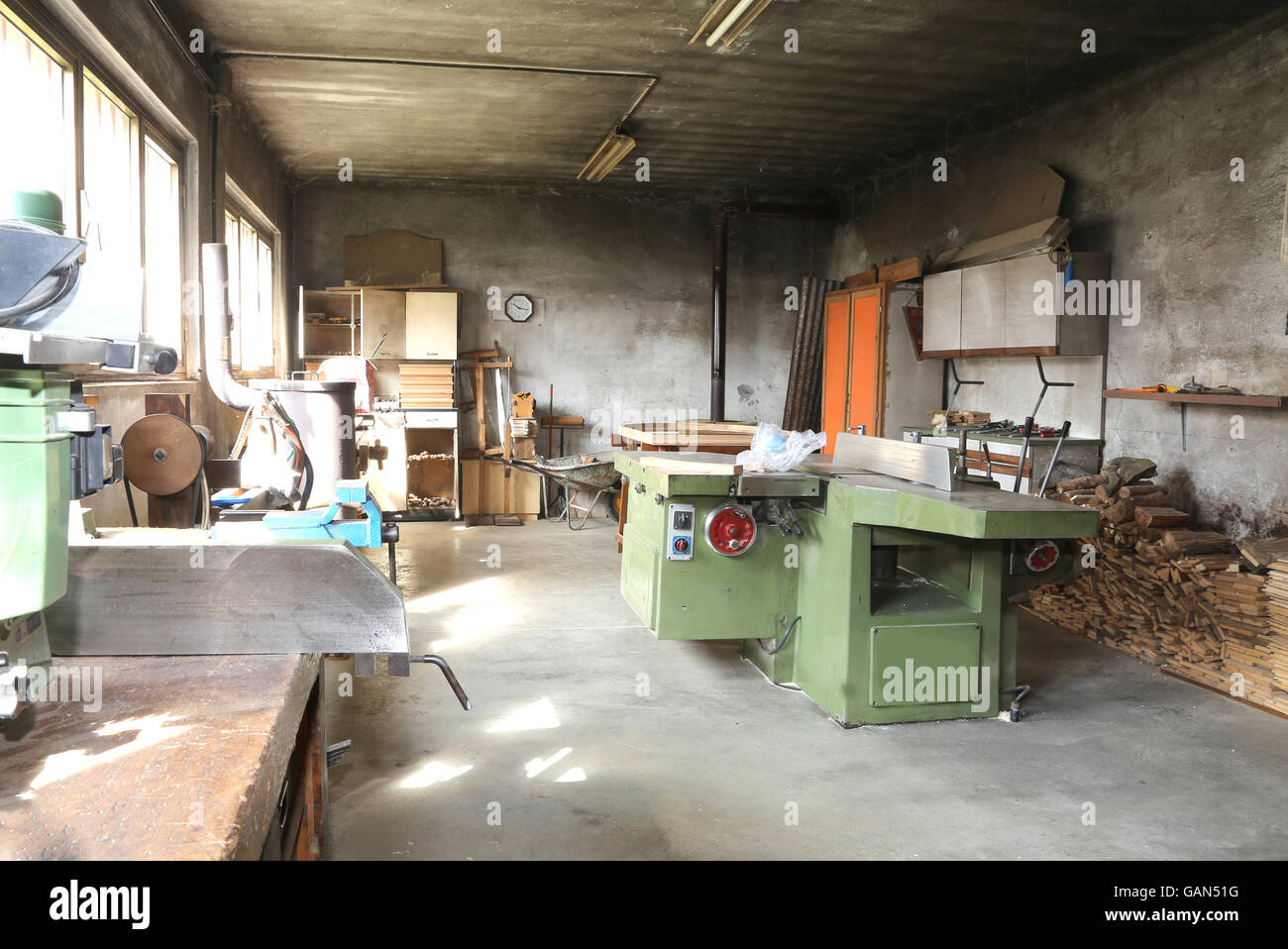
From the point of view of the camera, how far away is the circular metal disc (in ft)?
11.5

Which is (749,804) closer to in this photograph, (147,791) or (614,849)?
(614,849)

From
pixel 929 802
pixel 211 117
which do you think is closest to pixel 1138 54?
pixel 929 802

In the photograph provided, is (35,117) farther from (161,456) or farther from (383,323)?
(383,323)

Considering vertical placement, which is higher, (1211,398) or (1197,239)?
(1197,239)

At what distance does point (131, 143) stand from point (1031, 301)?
4.95 meters

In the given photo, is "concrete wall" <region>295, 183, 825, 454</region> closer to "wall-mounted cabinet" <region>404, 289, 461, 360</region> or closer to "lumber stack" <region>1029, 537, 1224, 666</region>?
"wall-mounted cabinet" <region>404, 289, 461, 360</region>

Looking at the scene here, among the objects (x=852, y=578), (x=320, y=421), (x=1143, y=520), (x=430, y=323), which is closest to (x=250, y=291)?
(x=430, y=323)

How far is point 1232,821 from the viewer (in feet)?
8.84

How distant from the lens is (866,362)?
751 centimetres

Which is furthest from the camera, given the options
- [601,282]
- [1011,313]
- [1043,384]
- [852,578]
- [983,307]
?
[601,282]

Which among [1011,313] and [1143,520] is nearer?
[1143,520]

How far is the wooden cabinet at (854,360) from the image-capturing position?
733 cm

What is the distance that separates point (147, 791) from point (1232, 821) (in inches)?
112

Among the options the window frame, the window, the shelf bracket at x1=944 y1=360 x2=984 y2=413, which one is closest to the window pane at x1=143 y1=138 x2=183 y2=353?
the window frame
